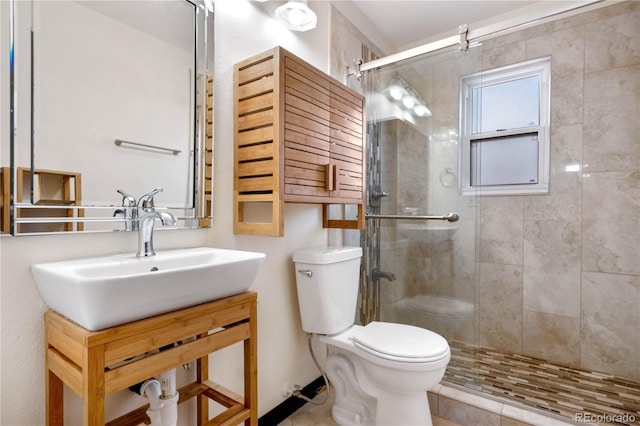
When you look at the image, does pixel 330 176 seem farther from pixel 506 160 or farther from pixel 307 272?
pixel 506 160

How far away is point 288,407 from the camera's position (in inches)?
68.1

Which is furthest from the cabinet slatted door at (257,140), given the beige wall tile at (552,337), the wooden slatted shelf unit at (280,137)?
the beige wall tile at (552,337)

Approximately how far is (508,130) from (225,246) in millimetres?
2301

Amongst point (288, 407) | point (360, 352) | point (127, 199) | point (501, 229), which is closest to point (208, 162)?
point (127, 199)

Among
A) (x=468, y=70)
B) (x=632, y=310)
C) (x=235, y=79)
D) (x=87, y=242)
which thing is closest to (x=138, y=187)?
(x=87, y=242)

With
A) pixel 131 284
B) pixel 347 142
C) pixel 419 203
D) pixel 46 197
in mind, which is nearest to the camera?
pixel 131 284

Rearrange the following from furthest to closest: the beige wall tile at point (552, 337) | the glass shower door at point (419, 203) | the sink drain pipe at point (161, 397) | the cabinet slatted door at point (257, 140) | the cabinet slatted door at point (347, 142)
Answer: the beige wall tile at point (552, 337) → the glass shower door at point (419, 203) → the cabinet slatted door at point (347, 142) → the cabinet slatted door at point (257, 140) → the sink drain pipe at point (161, 397)

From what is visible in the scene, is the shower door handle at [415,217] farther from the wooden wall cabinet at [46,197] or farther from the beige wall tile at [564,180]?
the wooden wall cabinet at [46,197]

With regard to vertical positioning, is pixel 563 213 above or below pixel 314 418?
above

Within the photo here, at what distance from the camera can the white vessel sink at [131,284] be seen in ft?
2.42

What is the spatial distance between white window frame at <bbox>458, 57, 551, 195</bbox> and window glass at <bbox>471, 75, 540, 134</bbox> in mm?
30

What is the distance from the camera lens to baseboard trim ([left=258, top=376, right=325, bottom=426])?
1.61 meters

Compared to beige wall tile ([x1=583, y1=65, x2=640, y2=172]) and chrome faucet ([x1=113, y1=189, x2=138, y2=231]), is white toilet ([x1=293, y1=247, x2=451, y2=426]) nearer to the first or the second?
chrome faucet ([x1=113, y1=189, x2=138, y2=231])

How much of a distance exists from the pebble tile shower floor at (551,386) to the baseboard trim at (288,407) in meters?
0.75
